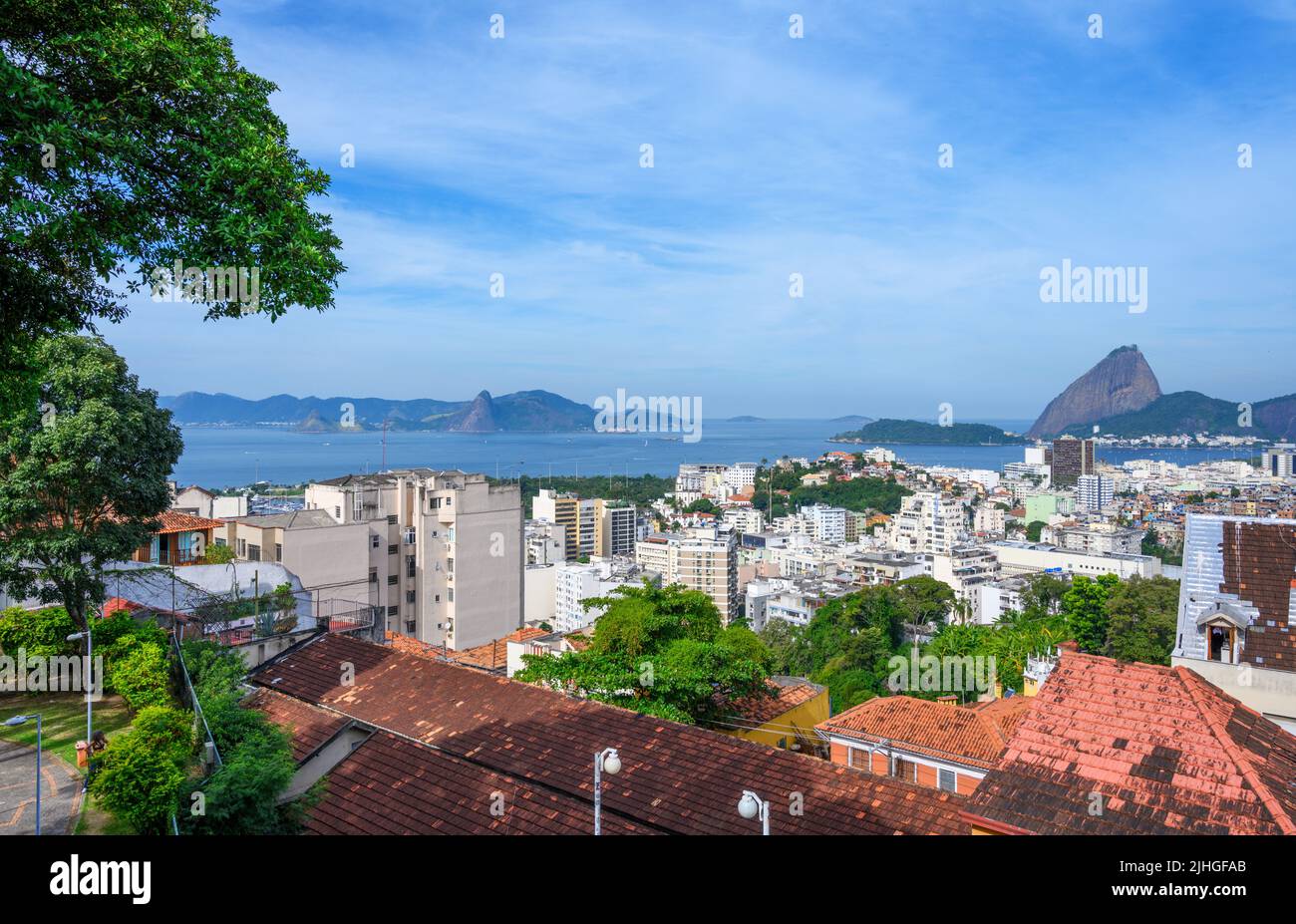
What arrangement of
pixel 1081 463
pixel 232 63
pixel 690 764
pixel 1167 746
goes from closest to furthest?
pixel 232 63
pixel 1167 746
pixel 690 764
pixel 1081 463

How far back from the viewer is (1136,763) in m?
5.04

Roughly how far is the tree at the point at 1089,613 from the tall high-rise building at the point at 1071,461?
13513 centimetres

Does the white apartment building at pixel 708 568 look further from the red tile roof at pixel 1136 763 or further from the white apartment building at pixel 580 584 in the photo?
the red tile roof at pixel 1136 763

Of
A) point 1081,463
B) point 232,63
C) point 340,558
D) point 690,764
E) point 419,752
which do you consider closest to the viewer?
point 232,63

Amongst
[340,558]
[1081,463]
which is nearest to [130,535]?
[340,558]

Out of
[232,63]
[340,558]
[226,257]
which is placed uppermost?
[232,63]

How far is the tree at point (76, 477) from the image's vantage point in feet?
24.0

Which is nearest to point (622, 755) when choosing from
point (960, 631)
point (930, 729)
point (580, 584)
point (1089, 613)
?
point (930, 729)

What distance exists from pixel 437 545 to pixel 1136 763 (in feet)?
88.4
